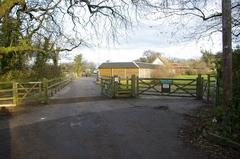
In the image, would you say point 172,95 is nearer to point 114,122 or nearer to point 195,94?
point 195,94

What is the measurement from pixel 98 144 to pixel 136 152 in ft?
3.99

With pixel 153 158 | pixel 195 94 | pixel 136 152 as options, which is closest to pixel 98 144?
pixel 136 152

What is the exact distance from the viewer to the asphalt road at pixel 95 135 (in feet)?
24.8

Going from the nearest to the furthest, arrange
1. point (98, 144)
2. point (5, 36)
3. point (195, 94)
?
point (98, 144)
point (195, 94)
point (5, 36)

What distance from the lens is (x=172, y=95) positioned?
22516mm

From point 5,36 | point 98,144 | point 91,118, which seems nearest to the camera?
point 98,144

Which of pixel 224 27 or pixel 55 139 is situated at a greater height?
pixel 224 27

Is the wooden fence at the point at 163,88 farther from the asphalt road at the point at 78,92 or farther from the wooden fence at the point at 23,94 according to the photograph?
the wooden fence at the point at 23,94

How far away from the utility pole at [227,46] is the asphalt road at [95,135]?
6.52 ft

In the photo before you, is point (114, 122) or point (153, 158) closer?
point (153, 158)

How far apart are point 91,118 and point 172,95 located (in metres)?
10.4

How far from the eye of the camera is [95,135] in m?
9.70

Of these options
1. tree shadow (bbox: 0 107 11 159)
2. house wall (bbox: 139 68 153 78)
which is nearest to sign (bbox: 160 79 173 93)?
tree shadow (bbox: 0 107 11 159)

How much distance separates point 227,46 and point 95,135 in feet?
16.0
